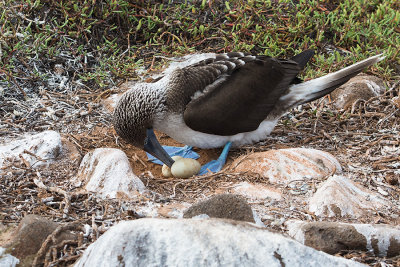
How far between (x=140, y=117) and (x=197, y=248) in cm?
230

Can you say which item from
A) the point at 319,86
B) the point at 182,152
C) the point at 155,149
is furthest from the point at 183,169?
the point at 319,86

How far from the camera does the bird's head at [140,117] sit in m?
4.20

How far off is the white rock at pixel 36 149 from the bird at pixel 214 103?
0.55 meters

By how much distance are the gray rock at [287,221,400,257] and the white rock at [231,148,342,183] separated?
1184 mm

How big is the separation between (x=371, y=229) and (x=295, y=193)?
100 cm

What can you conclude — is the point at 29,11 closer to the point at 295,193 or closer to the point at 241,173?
the point at 241,173

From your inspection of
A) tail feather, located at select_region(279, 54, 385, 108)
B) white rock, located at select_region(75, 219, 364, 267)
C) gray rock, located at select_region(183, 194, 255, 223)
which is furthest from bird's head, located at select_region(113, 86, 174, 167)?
white rock, located at select_region(75, 219, 364, 267)

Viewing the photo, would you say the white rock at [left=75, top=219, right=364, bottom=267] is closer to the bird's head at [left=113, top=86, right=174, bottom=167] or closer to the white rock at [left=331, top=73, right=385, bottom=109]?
the bird's head at [left=113, top=86, right=174, bottom=167]

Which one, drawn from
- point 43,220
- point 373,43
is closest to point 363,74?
point 373,43

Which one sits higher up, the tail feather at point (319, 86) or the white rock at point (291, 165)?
the tail feather at point (319, 86)

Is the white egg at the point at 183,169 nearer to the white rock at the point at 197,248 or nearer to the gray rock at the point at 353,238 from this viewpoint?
the gray rock at the point at 353,238

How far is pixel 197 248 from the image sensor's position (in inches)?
81.7

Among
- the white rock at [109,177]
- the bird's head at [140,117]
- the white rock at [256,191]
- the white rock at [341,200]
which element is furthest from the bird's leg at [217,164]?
the white rock at [341,200]

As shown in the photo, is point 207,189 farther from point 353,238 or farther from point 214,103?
point 353,238
